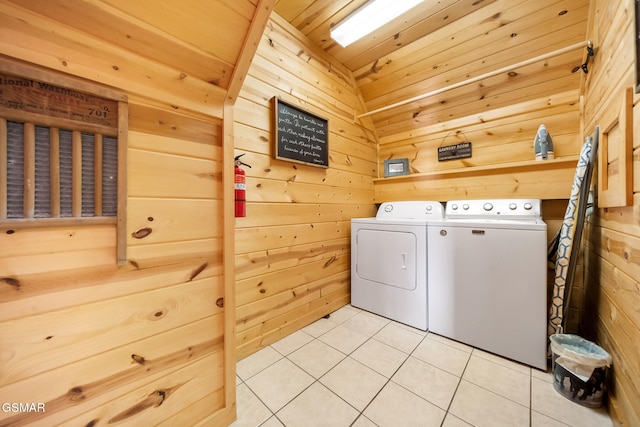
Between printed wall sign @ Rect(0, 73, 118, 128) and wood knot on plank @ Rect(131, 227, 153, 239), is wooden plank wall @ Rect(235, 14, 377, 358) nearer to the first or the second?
wood knot on plank @ Rect(131, 227, 153, 239)

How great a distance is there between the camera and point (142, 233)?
873 millimetres

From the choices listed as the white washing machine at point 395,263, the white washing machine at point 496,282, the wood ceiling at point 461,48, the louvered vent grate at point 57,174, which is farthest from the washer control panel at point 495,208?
the louvered vent grate at point 57,174

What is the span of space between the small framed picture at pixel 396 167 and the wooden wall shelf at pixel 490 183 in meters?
0.07

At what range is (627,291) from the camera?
3.19 feet

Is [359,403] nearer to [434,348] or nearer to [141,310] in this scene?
[434,348]

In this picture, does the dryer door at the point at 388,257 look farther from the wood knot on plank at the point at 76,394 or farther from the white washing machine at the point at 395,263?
the wood knot on plank at the point at 76,394

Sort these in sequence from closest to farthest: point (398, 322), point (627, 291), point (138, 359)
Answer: point (138, 359)
point (627, 291)
point (398, 322)

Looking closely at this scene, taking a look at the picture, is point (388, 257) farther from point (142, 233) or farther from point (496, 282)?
point (142, 233)

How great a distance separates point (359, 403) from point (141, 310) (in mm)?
1139

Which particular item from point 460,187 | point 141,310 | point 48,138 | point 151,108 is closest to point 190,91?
point 151,108

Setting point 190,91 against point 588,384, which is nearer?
point 190,91

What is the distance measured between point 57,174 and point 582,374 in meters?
2.38

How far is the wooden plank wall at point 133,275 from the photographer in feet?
2.20

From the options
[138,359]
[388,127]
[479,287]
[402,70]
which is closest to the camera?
[138,359]
